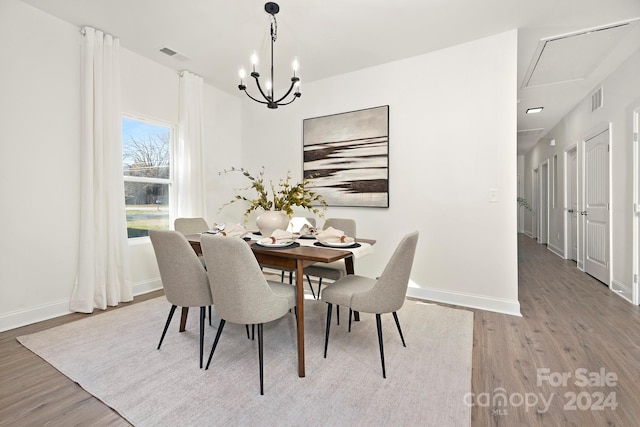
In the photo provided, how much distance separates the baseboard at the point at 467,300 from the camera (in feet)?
9.50

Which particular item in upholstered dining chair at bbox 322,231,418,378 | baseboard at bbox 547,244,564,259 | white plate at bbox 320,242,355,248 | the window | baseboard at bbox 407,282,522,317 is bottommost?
baseboard at bbox 407,282,522,317

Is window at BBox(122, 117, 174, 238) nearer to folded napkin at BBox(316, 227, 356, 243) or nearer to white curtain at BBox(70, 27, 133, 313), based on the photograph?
white curtain at BBox(70, 27, 133, 313)

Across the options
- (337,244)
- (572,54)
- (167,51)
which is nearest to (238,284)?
(337,244)

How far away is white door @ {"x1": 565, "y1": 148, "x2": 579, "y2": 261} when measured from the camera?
5.10 meters

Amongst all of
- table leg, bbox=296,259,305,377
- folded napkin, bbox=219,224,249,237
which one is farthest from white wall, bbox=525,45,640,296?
folded napkin, bbox=219,224,249,237

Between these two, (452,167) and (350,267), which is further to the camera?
(452,167)

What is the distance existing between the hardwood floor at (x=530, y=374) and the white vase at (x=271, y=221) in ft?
4.65

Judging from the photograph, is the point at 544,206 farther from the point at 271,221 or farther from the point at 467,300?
the point at 271,221

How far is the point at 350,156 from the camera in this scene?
12.4 ft

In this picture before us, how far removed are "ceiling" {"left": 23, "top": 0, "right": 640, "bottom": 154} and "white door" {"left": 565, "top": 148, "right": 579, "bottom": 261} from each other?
1.87 m

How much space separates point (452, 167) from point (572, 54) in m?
1.84

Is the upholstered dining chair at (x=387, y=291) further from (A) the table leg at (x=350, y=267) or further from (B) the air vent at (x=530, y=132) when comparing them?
(B) the air vent at (x=530, y=132)

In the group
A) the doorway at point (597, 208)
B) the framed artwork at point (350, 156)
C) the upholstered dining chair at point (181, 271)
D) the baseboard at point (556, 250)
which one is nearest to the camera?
the upholstered dining chair at point (181, 271)

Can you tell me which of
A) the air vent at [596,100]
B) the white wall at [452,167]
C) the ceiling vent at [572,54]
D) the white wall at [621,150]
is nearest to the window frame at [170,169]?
the white wall at [452,167]
